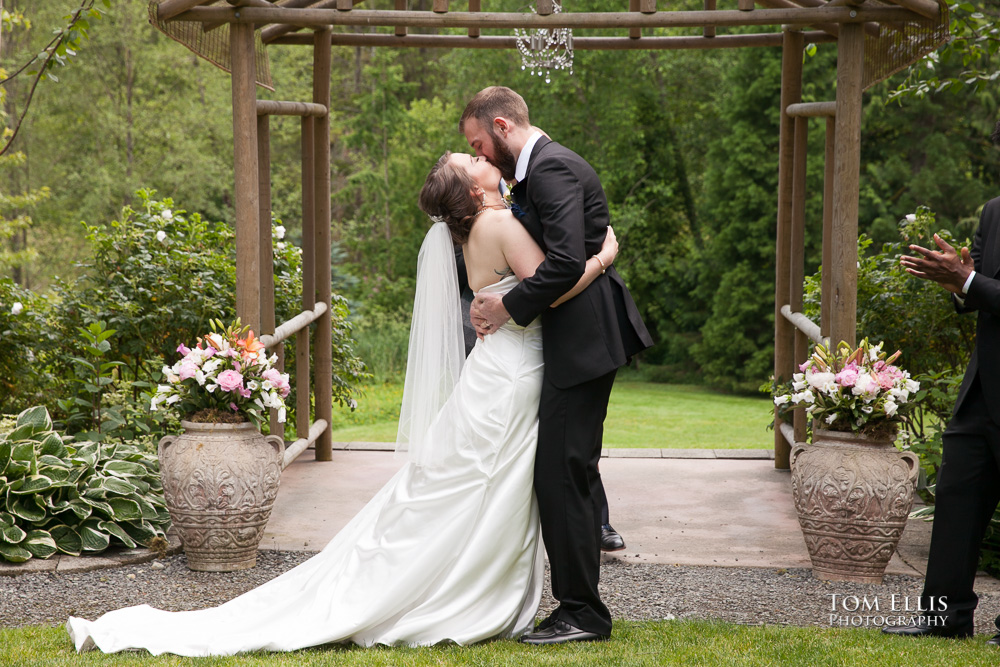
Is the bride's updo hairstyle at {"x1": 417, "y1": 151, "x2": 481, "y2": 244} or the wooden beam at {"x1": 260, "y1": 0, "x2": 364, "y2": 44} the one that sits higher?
the wooden beam at {"x1": 260, "y1": 0, "x2": 364, "y2": 44}

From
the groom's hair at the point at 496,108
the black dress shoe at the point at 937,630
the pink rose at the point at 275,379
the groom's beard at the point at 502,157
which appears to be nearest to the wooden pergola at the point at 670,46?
the pink rose at the point at 275,379

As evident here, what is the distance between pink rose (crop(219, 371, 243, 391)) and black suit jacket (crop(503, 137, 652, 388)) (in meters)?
1.50

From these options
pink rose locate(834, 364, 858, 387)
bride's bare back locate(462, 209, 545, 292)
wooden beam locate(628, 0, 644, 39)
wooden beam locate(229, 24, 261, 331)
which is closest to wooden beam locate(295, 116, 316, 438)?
wooden beam locate(229, 24, 261, 331)

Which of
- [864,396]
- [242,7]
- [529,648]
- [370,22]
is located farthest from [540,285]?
[242,7]

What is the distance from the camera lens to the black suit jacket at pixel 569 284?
3246 millimetres

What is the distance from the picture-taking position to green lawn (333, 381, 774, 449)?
9.20 metres

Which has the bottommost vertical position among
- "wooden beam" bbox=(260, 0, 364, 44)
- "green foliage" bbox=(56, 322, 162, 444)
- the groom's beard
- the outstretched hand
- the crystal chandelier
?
"green foliage" bbox=(56, 322, 162, 444)

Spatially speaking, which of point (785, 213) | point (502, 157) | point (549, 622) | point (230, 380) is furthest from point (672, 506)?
point (502, 157)

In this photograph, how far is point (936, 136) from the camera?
13.1 metres

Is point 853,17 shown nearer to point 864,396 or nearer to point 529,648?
point 864,396

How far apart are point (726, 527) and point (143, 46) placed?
16.0m

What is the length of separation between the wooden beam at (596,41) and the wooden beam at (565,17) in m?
1.27

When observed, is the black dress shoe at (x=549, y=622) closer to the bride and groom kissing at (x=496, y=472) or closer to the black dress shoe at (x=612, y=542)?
the bride and groom kissing at (x=496, y=472)

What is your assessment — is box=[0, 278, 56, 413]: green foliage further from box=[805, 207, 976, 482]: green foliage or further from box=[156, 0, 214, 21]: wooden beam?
box=[805, 207, 976, 482]: green foliage
